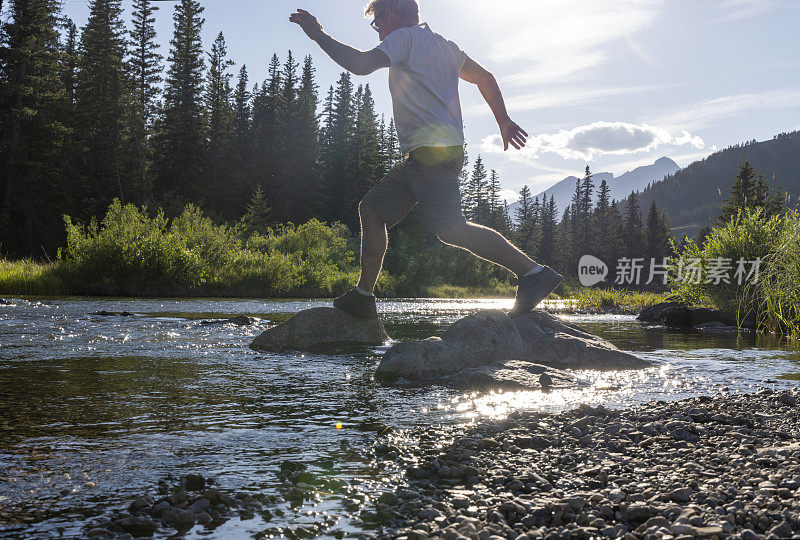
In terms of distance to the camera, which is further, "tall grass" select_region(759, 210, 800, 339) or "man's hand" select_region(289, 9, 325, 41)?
"tall grass" select_region(759, 210, 800, 339)

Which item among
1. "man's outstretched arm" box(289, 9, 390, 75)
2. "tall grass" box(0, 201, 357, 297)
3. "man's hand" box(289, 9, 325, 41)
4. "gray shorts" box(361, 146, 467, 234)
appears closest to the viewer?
"man's outstretched arm" box(289, 9, 390, 75)

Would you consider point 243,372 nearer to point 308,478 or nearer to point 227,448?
point 227,448

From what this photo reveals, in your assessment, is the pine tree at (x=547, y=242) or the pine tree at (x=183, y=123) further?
the pine tree at (x=547, y=242)

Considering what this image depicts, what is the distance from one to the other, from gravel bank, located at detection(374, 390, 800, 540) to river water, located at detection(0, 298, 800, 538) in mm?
237

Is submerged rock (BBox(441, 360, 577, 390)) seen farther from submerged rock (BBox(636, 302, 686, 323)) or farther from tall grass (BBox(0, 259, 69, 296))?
tall grass (BBox(0, 259, 69, 296))

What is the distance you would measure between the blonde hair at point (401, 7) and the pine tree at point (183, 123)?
55.2 meters

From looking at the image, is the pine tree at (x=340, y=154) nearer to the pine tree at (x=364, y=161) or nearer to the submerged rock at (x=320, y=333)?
the pine tree at (x=364, y=161)

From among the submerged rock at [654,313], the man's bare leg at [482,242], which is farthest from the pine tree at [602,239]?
the man's bare leg at [482,242]

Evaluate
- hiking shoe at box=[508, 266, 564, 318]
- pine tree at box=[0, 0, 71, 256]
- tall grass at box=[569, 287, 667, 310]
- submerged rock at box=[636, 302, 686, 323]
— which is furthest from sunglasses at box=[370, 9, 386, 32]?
pine tree at box=[0, 0, 71, 256]

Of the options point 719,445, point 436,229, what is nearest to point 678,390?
point 719,445

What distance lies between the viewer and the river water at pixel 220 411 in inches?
80.2

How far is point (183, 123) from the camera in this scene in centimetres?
5778

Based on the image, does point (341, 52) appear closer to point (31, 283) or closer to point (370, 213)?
point (370, 213)

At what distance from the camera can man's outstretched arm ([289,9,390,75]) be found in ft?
14.0
